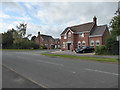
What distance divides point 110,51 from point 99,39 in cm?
1345

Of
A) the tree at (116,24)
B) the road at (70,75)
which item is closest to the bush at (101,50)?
the tree at (116,24)

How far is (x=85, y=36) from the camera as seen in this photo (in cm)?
3966

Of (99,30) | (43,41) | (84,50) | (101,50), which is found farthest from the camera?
(43,41)

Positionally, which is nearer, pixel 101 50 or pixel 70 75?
pixel 70 75

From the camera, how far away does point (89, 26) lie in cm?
4072

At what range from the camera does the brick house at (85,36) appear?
3705 centimetres

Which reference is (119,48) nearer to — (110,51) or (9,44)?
(110,51)

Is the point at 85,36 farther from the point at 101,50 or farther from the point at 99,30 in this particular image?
the point at 101,50

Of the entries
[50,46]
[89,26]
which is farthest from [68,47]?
[50,46]

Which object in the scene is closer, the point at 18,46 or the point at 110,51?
the point at 110,51

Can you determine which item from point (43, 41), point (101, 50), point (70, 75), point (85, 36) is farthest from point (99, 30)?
point (43, 41)

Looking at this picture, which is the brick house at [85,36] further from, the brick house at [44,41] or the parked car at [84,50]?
the brick house at [44,41]

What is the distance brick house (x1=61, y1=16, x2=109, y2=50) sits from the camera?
1459 inches

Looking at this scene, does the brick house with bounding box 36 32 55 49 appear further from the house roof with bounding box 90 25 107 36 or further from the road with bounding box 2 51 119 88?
the road with bounding box 2 51 119 88
